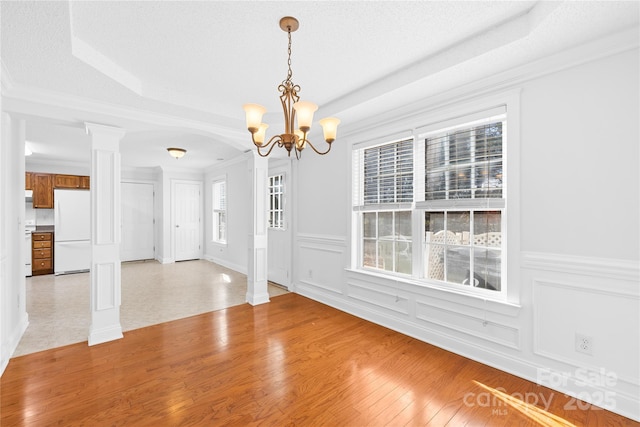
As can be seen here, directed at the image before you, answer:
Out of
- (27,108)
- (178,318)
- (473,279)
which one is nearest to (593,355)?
(473,279)

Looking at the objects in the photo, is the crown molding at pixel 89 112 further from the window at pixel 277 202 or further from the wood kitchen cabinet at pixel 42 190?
the wood kitchen cabinet at pixel 42 190

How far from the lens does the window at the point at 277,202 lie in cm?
519

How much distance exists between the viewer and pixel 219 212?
24.3 feet

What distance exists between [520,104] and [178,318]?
432 centimetres

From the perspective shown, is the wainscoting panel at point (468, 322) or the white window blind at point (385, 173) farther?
the white window blind at point (385, 173)

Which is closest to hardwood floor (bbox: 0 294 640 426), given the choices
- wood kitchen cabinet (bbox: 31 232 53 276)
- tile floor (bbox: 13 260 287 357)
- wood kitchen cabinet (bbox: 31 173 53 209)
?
tile floor (bbox: 13 260 287 357)

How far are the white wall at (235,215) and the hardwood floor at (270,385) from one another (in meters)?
3.10

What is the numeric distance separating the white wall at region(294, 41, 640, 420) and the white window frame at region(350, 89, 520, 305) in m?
0.04

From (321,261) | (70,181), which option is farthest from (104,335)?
(70,181)

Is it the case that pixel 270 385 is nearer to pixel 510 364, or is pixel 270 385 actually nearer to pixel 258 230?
pixel 510 364

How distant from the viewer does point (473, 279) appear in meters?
2.68

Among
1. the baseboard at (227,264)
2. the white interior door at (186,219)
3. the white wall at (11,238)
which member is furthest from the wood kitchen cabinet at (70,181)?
the white wall at (11,238)

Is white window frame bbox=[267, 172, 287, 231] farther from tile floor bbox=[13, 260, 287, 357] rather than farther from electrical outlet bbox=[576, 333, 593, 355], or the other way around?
electrical outlet bbox=[576, 333, 593, 355]

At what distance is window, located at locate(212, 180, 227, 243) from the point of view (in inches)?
283
